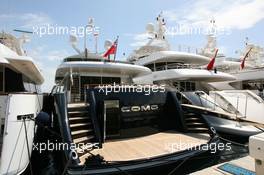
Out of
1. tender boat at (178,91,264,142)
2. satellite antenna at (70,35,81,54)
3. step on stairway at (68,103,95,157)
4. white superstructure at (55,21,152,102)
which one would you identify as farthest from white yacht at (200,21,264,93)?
step on stairway at (68,103,95,157)

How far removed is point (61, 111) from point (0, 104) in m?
1.66

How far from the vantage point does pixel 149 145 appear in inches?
278

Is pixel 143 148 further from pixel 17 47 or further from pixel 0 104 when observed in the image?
pixel 17 47

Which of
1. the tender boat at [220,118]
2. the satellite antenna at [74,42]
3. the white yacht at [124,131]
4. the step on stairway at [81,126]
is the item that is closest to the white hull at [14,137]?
the white yacht at [124,131]

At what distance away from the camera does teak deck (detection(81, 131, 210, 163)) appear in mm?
6055

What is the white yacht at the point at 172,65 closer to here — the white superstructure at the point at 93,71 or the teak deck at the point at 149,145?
the white superstructure at the point at 93,71

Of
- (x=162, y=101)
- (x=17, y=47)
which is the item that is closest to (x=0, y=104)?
(x=162, y=101)

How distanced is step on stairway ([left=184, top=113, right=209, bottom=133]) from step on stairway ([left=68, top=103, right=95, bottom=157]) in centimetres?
401

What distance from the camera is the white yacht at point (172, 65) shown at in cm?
1675

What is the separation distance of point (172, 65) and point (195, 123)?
34.1 feet

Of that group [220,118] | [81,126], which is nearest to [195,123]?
[220,118]

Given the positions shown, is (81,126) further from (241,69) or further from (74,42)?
(241,69)

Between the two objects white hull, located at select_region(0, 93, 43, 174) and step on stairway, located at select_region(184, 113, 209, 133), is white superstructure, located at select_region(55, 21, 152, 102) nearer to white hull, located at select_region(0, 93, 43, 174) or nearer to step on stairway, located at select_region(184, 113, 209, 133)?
step on stairway, located at select_region(184, 113, 209, 133)

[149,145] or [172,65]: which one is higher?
[172,65]
